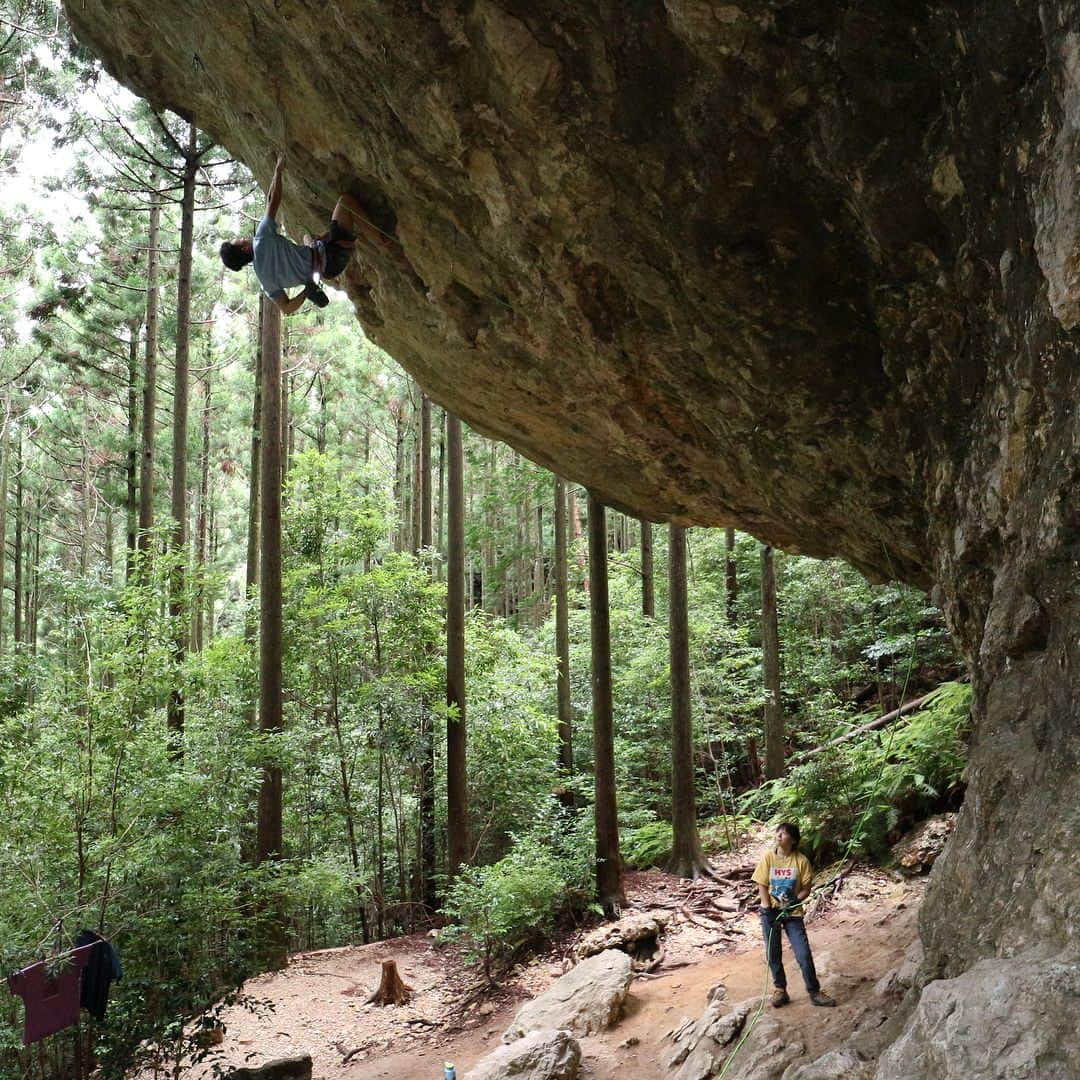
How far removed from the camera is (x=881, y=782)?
8555mm

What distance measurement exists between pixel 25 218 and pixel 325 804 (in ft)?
47.6

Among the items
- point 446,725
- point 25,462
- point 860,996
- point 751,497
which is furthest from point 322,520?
point 25,462

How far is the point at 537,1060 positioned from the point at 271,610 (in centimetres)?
698

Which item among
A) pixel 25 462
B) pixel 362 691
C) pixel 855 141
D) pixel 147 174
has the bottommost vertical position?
pixel 362 691

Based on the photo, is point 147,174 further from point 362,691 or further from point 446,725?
point 446,725

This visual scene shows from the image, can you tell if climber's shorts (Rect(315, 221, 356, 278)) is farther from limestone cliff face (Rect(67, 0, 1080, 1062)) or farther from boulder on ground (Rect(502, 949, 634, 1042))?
boulder on ground (Rect(502, 949, 634, 1042))

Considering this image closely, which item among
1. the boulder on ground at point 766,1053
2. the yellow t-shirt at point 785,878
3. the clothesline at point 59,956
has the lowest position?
the boulder on ground at point 766,1053

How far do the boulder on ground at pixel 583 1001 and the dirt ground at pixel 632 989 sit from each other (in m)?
0.15

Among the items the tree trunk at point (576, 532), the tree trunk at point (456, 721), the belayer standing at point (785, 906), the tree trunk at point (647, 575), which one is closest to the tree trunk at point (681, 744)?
the tree trunk at point (456, 721)

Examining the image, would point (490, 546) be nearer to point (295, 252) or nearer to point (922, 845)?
point (922, 845)

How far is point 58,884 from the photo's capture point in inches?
269

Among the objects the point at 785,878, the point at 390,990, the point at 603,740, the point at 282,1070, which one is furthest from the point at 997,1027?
the point at 390,990

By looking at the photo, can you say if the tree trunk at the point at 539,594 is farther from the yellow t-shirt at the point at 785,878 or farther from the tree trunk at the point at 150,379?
the yellow t-shirt at the point at 785,878

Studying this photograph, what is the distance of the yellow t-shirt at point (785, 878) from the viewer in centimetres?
572
